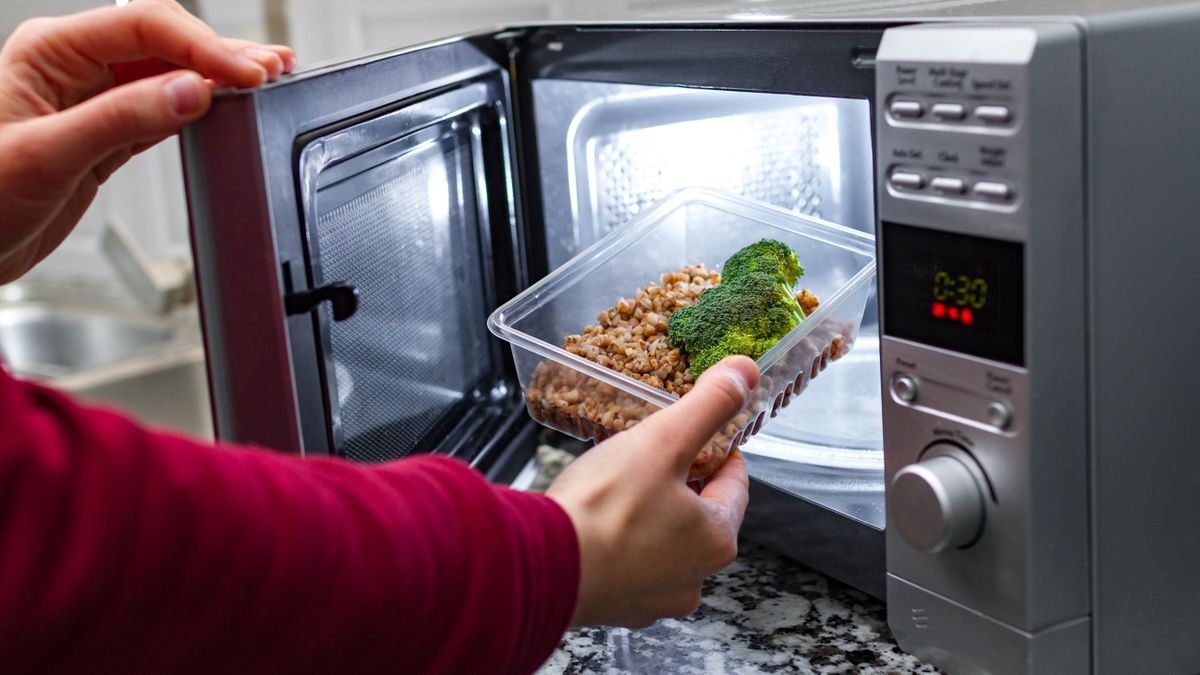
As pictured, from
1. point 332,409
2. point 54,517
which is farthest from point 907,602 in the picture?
point 54,517

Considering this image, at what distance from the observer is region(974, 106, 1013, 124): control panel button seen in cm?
60

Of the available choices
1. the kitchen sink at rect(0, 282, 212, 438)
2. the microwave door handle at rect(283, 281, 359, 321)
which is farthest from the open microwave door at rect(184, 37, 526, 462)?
the kitchen sink at rect(0, 282, 212, 438)

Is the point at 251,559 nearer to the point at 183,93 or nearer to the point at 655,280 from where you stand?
the point at 183,93

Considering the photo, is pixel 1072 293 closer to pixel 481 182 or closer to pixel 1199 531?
pixel 1199 531

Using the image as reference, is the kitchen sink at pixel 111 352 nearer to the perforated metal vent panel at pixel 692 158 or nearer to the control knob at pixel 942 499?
the perforated metal vent panel at pixel 692 158

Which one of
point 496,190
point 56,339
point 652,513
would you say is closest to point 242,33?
point 56,339

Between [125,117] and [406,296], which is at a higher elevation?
[125,117]

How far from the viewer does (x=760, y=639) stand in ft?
3.00

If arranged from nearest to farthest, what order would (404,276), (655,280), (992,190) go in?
(992,190) < (404,276) < (655,280)

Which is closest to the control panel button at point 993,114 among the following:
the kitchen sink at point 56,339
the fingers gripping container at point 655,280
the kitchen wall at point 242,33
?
the fingers gripping container at point 655,280

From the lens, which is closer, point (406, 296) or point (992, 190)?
point (992, 190)

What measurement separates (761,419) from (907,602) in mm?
196

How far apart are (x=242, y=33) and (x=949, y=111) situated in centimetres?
271

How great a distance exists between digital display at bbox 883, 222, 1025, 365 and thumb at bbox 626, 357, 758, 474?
0.35 feet
